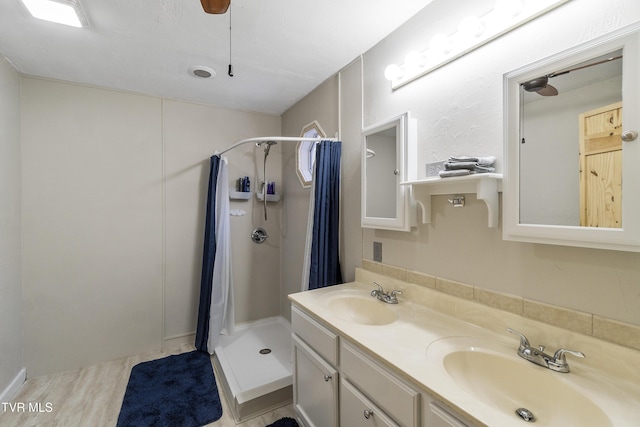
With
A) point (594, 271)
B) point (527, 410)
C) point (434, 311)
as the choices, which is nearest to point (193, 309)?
point (434, 311)

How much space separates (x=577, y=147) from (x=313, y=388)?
1577 millimetres

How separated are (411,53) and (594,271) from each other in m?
1.28

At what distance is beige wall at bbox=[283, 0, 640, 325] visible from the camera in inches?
36.2

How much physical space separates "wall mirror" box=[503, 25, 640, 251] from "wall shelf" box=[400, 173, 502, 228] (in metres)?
0.06

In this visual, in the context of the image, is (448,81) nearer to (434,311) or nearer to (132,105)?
(434,311)

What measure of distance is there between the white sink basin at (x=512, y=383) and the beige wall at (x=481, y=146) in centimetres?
27

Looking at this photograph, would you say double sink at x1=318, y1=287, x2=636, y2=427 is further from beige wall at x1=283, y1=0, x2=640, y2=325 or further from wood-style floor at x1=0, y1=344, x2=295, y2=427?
wood-style floor at x1=0, y1=344, x2=295, y2=427

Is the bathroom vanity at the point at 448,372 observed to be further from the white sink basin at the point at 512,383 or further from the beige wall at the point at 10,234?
the beige wall at the point at 10,234

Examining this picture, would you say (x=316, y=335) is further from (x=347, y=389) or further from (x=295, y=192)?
(x=295, y=192)

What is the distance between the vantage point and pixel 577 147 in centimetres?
94

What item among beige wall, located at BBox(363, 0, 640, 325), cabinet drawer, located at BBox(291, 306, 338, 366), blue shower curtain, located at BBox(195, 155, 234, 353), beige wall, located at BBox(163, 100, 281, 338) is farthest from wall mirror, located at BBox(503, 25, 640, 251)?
beige wall, located at BBox(163, 100, 281, 338)

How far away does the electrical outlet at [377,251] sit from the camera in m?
1.79

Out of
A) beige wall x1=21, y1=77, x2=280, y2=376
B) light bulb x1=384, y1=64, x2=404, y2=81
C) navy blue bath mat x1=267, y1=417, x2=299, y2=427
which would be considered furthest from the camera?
beige wall x1=21, y1=77, x2=280, y2=376

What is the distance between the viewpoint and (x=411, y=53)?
4.93 feet
